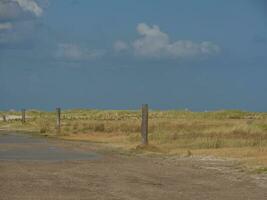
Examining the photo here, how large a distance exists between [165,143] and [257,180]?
16727mm

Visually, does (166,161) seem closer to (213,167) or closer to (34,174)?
(213,167)

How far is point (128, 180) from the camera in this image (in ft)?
57.2

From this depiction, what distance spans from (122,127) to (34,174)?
34129mm

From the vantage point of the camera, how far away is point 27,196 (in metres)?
14.0

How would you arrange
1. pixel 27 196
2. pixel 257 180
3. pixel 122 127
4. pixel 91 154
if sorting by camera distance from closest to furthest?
pixel 27 196, pixel 257 180, pixel 91 154, pixel 122 127

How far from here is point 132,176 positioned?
60.6 ft

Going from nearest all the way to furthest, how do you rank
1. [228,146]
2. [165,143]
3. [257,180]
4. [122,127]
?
[257,180]
[228,146]
[165,143]
[122,127]

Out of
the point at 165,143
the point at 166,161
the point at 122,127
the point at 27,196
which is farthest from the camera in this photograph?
the point at 122,127

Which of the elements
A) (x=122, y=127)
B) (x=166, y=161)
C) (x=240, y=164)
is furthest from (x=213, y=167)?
(x=122, y=127)

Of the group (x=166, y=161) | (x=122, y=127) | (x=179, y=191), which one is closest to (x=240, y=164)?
→ (x=166, y=161)

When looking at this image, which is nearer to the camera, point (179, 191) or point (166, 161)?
point (179, 191)

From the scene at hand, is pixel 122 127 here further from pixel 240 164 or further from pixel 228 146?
pixel 240 164

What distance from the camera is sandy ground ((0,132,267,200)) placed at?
14648 mm

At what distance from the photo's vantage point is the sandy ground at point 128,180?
14.6m
